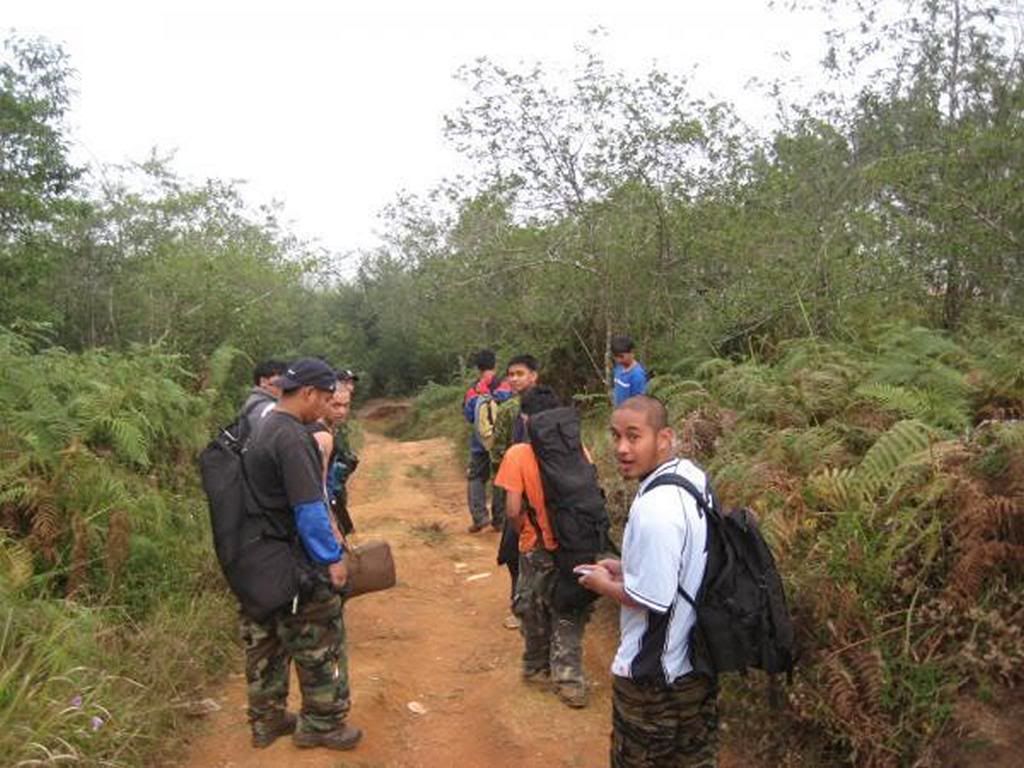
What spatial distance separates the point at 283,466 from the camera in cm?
393

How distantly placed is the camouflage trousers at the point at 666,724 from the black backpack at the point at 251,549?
1658 millimetres

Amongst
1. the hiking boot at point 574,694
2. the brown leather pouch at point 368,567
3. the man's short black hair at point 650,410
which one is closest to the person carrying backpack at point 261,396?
the brown leather pouch at point 368,567

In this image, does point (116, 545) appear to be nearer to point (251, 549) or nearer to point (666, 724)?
point (251, 549)

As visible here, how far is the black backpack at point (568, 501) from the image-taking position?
470 cm

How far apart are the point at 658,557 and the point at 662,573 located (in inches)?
2.2

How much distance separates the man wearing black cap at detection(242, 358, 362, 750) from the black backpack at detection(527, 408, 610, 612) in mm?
1243

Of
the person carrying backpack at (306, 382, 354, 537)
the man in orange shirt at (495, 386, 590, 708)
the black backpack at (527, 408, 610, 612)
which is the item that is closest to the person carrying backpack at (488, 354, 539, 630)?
the man in orange shirt at (495, 386, 590, 708)

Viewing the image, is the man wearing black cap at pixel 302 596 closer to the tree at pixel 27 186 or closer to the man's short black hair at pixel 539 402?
the man's short black hair at pixel 539 402

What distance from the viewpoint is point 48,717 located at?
3.72 meters

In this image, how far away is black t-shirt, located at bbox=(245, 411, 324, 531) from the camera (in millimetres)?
3922

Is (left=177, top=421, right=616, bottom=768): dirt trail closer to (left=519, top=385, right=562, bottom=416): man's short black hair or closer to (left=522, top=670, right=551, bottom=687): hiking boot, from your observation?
(left=522, top=670, right=551, bottom=687): hiking boot

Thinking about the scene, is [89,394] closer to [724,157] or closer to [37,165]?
[724,157]

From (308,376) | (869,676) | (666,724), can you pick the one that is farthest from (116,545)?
(869,676)

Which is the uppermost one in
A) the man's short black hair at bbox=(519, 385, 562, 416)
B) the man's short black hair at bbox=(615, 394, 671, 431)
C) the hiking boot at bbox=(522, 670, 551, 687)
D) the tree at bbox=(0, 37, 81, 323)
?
the tree at bbox=(0, 37, 81, 323)
